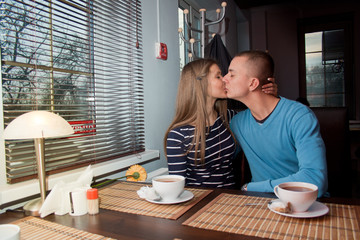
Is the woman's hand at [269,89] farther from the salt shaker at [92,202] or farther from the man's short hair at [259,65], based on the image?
the salt shaker at [92,202]

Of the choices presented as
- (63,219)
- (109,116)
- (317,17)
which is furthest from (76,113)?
(317,17)

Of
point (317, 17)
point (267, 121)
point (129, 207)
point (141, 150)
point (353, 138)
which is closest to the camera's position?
point (129, 207)

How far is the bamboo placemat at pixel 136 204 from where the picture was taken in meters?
0.80

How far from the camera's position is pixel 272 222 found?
703 millimetres

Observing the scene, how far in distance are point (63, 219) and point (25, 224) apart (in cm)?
9

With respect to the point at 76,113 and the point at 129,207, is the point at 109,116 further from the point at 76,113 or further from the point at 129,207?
the point at 129,207

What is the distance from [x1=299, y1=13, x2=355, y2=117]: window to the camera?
183 inches

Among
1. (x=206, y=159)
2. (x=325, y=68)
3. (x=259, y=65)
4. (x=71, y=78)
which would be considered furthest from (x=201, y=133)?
(x=325, y=68)

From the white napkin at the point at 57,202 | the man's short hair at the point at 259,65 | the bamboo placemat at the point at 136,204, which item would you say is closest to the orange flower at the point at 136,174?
the bamboo placemat at the point at 136,204

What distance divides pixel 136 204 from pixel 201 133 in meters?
0.59

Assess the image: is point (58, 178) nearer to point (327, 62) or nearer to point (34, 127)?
point (34, 127)

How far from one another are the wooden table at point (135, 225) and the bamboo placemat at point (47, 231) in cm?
2

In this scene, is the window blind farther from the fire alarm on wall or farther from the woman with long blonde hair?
the woman with long blonde hair

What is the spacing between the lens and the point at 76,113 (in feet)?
4.66
